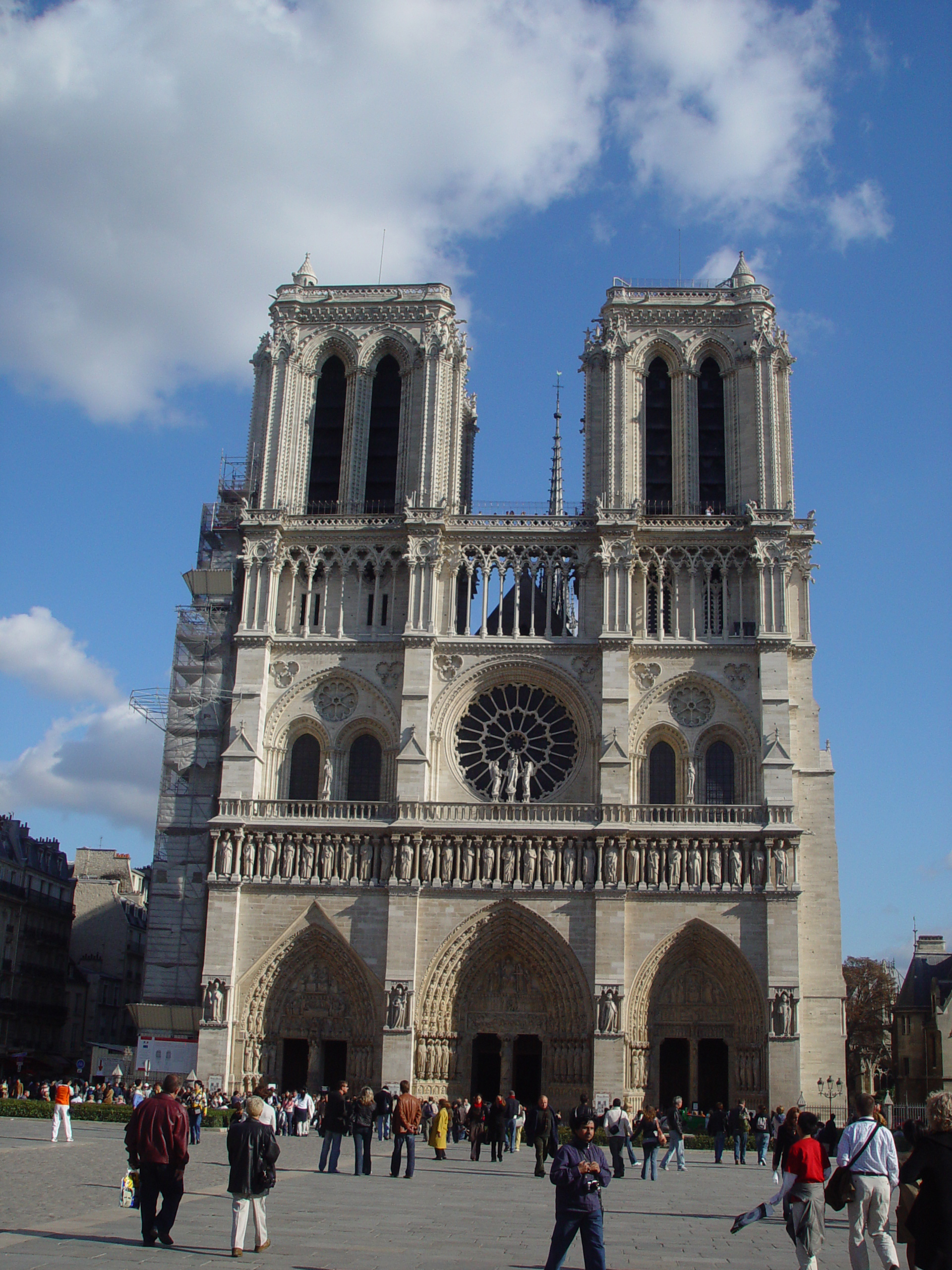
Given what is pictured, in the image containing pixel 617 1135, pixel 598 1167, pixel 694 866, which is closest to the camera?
pixel 598 1167

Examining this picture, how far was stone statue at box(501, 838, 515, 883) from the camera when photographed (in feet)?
114

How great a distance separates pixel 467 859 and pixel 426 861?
3.53ft

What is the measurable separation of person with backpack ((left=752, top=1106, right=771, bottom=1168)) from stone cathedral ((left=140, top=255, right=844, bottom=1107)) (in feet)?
15.2

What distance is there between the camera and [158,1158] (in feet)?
35.0

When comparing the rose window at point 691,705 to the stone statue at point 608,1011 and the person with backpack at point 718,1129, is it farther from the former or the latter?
the person with backpack at point 718,1129

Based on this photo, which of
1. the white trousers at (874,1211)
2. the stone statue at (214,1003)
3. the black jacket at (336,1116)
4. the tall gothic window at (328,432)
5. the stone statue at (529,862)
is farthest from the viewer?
the tall gothic window at (328,432)

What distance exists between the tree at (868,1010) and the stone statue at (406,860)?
27.2 m

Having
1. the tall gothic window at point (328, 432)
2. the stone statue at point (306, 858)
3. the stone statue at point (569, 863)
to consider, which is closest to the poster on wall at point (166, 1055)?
the stone statue at point (306, 858)

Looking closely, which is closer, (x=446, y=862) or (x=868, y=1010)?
(x=446, y=862)

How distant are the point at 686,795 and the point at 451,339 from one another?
611 inches

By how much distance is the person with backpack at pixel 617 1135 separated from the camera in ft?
70.0

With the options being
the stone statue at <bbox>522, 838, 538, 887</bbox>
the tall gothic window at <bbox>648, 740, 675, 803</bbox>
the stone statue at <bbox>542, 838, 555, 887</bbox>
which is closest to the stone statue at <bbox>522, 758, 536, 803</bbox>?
the stone statue at <bbox>522, 838, 538, 887</bbox>

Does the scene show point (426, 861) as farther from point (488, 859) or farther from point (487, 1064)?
point (487, 1064)

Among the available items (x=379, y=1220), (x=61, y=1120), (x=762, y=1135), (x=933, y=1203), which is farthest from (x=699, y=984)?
(x=933, y=1203)
